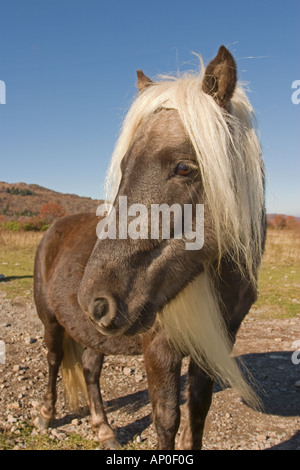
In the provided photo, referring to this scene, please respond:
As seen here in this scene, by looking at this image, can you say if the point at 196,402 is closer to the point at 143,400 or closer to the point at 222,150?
the point at 143,400

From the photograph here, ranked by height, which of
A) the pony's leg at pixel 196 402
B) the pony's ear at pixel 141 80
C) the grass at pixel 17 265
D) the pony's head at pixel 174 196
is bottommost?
the pony's leg at pixel 196 402

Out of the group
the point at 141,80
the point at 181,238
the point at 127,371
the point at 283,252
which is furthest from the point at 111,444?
the point at 283,252

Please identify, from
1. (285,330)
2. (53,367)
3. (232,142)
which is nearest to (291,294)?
(285,330)

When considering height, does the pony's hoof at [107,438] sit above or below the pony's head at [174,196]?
below

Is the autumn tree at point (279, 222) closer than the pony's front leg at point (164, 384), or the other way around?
the pony's front leg at point (164, 384)

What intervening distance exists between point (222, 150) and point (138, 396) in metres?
2.97

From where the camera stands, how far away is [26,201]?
56.2 metres

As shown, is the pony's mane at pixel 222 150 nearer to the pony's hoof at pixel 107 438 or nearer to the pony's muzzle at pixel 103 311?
the pony's muzzle at pixel 103 311

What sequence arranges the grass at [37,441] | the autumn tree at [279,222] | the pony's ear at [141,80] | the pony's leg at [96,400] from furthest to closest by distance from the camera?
1. the autumn tree at [279,222]
2. the pony's leg at [96,400]
3. the grass at [37,441]
4. the pony's ear at [141,80]

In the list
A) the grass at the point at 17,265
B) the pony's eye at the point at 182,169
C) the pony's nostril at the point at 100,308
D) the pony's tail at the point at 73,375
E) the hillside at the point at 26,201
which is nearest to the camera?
the pony's nostril at the point at 100,308

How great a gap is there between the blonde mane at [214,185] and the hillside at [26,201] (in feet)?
132

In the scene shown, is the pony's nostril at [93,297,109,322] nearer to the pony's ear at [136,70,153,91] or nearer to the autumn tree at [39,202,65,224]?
the pony's ear at [136,70,153,91]

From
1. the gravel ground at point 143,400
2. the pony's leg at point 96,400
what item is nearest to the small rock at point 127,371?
the gravel ground at point 143,400

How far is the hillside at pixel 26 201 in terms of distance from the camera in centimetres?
4559
